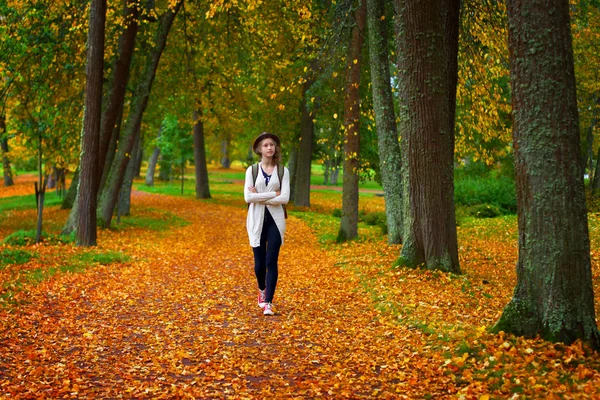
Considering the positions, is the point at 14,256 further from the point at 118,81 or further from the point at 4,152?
the point at 4,152

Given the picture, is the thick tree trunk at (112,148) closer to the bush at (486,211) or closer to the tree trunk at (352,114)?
the tree trunk at (352,114)

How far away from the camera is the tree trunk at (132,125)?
19.0 m

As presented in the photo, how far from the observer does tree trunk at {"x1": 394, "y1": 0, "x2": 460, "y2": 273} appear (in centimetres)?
988

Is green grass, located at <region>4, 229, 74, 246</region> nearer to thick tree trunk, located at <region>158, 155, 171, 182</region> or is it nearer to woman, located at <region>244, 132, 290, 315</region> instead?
woman, located at <region>244, 132, 290, 315</region>

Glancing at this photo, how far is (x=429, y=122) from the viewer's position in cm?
1005

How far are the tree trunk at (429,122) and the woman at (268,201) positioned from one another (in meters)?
2.74

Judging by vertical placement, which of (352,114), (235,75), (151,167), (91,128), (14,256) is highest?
(235,75)

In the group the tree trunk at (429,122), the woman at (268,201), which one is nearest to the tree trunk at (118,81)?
the tree trunk at (429,122)

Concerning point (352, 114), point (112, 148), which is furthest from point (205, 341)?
point (112, 148)

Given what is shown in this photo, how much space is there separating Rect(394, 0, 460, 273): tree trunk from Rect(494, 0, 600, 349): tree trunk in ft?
12.3

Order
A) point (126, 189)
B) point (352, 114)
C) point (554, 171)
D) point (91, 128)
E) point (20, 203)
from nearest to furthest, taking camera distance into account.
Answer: point (554, 171)
point (91, 128)
point (352, 114)
point (126, 189)
point (20, 203)

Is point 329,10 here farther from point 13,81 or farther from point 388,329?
point 388,329

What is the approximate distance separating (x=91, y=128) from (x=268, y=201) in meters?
8.06

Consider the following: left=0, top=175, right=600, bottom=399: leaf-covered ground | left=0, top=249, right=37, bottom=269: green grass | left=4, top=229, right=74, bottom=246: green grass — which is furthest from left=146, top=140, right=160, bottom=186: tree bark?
left=0, top=249, right=37, bottom=269: green grass
